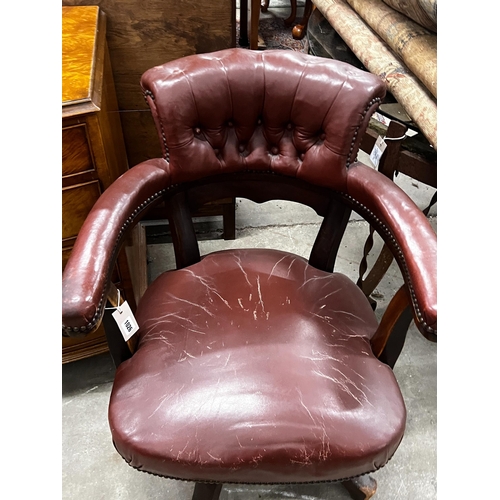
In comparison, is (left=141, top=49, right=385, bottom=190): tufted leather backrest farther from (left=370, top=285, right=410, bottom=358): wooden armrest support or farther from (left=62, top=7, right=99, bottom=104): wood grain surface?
(left=370, top=285, right=410, bottom=358): wooden armrest support

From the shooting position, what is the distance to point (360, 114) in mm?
1052

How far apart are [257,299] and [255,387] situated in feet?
0.79

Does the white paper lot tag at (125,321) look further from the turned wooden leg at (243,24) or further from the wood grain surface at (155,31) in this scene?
the turned wooden leg at (243,24)

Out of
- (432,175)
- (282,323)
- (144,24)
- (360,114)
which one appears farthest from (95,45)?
(432,175)

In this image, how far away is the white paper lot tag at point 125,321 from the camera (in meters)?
0.95

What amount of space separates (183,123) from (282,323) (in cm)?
51

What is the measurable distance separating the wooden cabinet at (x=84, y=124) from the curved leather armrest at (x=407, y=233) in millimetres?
611

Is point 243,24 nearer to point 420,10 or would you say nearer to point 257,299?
point 420,10

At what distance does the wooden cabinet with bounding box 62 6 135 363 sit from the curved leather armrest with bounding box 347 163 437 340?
61cm

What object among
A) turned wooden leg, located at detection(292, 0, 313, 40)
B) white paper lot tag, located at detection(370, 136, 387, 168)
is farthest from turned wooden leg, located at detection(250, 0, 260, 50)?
white paper lot tag, located at detection(370, 136, 387, 168)

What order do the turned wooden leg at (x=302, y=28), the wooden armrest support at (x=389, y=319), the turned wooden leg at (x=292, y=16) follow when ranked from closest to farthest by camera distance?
the wooden armrest support at (x=389, y=319) < the turned wooden leg at (x=302, y=28) < the turned wooden leg at (x=292, y=16)

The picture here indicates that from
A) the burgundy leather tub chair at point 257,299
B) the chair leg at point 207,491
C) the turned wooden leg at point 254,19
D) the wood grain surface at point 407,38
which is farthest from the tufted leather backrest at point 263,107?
the turned wooden leg at point 254,19

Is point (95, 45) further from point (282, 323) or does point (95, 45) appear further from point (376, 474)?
point (376, 474)

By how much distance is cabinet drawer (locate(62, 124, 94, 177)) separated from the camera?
1.09m
